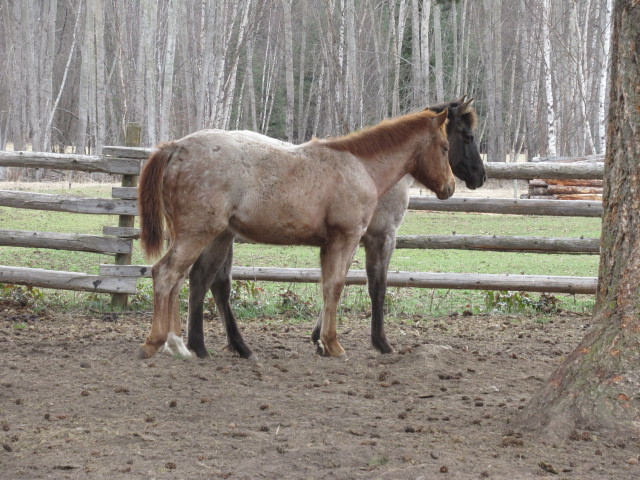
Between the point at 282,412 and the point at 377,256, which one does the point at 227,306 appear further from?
the point at 282,412

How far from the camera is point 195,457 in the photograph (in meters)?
3.63

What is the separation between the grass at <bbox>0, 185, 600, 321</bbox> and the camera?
8.43 metres

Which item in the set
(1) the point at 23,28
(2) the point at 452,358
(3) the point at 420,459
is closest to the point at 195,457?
(3) the point at 420,459

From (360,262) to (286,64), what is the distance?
18.4 meters

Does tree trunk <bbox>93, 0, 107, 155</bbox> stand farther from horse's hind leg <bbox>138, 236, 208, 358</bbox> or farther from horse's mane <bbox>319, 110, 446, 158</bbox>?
horse's hind leg <bbox>138, 236, 208, 358</bbox>

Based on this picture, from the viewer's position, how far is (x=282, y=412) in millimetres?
4426

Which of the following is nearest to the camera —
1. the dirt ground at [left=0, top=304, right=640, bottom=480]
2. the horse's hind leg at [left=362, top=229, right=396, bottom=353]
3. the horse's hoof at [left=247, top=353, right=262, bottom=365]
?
the dirt ground at [left=0, top=304, right=640, bottom=480]

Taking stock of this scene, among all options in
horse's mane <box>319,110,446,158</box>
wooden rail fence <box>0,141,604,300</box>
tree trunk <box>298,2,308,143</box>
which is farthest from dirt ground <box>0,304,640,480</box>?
tree trunk <box>298,2,308,143</box>

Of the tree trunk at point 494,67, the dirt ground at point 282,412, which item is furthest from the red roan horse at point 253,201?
the tree trunk at point 494,67

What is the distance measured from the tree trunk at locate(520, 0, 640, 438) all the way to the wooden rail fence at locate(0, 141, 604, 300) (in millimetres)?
3994

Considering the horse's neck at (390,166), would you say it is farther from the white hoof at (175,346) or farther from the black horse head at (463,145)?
the white hoof at (175,346)

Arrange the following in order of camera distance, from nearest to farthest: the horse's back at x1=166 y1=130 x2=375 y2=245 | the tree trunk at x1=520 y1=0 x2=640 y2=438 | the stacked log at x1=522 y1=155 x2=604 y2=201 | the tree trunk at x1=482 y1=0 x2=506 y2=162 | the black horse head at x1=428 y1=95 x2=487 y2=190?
1. the tree trunk at x1=520 y1=0 x2=640 y2=438
2. the horse's back at x1=166 y1=130 x2=375 y2=245
3. the black horse head at x1=428 y1=95 x2=487 y2=190
4. the stacked log at x1=522 y1=155 x2=604 y2=201
5. the tree trunk at x1=482 y1=0 x2=506 y2=162

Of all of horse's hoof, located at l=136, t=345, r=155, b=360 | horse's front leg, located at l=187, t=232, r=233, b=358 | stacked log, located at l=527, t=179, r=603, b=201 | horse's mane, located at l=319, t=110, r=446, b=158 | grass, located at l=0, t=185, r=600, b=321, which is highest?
horse's mane, located at l=319, t=110, r=446, b=158

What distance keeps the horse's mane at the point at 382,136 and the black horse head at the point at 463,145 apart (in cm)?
41
